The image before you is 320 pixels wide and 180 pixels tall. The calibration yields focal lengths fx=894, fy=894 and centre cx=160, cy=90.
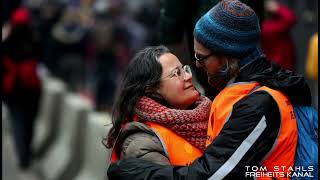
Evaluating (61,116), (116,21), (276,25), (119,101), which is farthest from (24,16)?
(119,101)

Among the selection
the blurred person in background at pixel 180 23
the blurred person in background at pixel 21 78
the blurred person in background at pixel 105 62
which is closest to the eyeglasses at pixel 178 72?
the blurred person in background at pixel 180 23

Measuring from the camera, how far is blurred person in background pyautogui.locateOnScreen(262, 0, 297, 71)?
871 centimetres

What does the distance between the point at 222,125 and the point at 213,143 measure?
0.09 metres

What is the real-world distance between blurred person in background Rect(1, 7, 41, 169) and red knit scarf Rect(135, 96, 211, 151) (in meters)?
6.63

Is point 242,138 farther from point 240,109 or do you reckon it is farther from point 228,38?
point 228,38

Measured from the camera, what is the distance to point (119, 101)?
392cm

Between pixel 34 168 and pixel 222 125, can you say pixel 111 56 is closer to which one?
pixel 34 168

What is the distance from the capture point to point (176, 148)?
3725mm

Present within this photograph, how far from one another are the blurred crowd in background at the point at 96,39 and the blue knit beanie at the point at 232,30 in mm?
4449

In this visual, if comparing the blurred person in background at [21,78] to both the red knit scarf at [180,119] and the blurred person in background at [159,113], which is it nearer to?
the blurred person in background at [159,113]

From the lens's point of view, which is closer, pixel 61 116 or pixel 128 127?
pixel 128 127

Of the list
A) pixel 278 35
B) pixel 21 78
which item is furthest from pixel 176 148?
pixel 21 78

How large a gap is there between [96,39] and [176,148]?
1055 cm

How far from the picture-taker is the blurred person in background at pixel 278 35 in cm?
871
